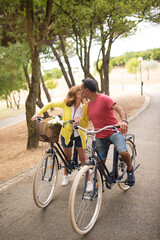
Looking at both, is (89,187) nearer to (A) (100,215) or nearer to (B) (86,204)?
(B) (86,204)

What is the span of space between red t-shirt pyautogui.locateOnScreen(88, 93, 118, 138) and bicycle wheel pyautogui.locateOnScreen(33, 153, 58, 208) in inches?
37.2

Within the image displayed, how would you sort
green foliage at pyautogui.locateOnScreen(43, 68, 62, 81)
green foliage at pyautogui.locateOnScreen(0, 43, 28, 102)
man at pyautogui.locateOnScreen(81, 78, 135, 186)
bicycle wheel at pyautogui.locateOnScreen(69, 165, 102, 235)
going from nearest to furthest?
bicycle wheel at pyautogui.locateOnScreen(69, 165, 102, 235) < man at pyautogui.locateOnScreen(81, 78, 135, 186) < green foliage at pyautogui.locateOnScreen(0, 43, 28, 102) < green foliage at pyautogui.locateOnScreen(43, 68, 62, 81)

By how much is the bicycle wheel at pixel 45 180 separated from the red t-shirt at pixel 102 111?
0.95 m

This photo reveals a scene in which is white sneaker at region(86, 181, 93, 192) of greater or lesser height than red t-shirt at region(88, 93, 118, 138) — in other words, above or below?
below

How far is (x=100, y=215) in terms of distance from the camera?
3.38 metres

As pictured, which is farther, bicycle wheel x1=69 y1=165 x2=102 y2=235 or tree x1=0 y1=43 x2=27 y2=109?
tree x1=0 y1=43 x2=27 y2=109

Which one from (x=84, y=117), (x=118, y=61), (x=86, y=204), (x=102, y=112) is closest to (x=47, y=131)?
(x=84, y=117)

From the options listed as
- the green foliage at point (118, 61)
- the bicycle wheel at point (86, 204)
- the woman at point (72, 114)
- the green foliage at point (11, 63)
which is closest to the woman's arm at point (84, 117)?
the woman at point (72, 114)

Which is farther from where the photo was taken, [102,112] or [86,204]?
[102,112]

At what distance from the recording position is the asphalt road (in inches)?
118

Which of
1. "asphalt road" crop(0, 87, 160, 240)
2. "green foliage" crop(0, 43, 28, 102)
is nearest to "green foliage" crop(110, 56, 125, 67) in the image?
"green foliage" crop(0, 43, 28, 102)

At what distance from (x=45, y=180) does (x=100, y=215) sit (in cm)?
104

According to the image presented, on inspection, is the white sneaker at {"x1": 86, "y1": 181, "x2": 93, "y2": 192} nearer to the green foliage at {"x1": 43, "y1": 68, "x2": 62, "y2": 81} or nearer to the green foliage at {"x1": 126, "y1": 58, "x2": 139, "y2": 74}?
the green foliage at {"x1": 43, "y1": 68, "x2": 62, "y2": 81}

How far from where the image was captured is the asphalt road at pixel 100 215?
2.99 m
